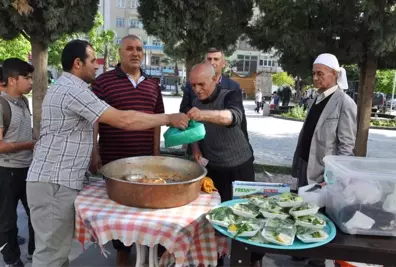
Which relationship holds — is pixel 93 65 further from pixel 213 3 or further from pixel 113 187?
pixel 213 3

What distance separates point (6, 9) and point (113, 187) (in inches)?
158

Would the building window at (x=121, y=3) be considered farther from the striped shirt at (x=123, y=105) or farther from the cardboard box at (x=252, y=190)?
the cardboard box at (x=252, y=190)

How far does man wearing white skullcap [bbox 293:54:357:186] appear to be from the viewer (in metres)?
2.51

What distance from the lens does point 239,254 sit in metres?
1.58

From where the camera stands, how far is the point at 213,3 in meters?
4.80

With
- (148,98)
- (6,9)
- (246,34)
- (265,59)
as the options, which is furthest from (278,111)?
(265,59)

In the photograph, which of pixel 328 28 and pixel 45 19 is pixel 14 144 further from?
pixel 328 28

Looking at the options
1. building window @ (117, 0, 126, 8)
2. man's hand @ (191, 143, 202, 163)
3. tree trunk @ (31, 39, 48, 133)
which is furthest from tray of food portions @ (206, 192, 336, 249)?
building window @ (117, 0, 126, 8)

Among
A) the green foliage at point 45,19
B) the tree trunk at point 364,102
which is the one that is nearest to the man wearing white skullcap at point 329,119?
the tree trunk at point 364,102

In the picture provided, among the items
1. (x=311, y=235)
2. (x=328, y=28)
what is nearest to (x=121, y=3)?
(x=328, y=28)

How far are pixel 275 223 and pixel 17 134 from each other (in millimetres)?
1867

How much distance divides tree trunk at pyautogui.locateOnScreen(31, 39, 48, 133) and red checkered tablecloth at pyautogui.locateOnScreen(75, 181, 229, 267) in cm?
413

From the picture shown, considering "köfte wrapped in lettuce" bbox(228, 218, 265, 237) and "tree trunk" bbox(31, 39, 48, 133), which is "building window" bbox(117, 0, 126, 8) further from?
"köfte wrapped in lettuce" bbox(228, 218, 265, 237)

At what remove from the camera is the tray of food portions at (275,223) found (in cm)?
150
